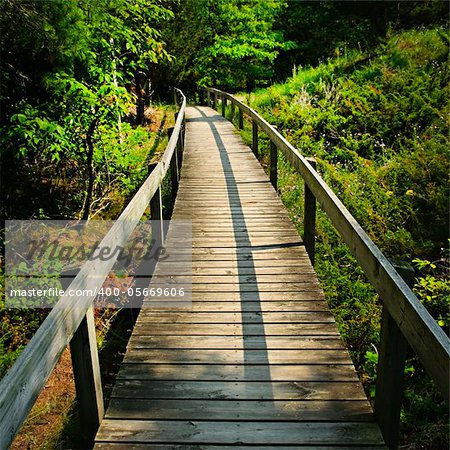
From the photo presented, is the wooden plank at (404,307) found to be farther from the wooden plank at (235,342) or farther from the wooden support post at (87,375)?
Result: the wooden support post at (87,375)

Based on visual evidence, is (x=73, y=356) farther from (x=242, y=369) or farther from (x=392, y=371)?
(x=392, y=371)

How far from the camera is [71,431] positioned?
395 centimetres

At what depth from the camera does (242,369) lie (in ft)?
10.4

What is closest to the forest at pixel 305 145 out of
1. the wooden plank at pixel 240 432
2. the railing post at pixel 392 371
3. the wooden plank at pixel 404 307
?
the wooden plank at pixel 404 307

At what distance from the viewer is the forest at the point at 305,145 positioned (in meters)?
4.66

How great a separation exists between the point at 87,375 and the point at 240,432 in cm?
94

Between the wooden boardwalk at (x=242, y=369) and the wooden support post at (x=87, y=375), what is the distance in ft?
0.31

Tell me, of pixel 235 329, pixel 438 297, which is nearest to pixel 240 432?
pixel 235 329

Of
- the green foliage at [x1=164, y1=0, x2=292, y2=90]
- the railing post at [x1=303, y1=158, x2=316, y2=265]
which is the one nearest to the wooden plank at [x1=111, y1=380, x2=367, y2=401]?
the railing post at [x1=303, y1=158, x2=316, y2=265]

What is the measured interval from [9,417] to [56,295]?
201 inches

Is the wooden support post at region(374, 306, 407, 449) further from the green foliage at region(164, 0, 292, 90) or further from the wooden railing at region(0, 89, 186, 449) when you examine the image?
the green foliage at region(164, 0, 292, 90)

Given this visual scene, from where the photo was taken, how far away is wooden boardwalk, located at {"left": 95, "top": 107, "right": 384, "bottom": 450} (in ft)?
8.46

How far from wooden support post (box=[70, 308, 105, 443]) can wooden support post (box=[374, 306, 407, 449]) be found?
166cm

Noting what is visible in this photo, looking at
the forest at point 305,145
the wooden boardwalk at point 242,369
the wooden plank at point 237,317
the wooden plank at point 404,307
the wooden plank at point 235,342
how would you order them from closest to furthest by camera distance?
the wooden plank at point 404,307, the wooden boardwalk at point 242,369, the wooden plank at point 235,342, the wooden plank at point 237,317, the forest at point 305,145
